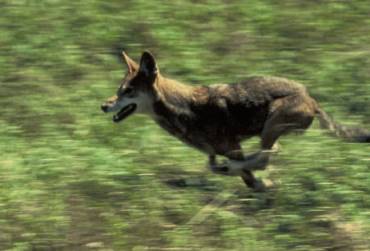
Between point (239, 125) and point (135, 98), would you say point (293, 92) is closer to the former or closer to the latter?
point (239, 125)

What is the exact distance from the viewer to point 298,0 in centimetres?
1067

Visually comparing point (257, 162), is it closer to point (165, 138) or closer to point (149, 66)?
point (165, 138)

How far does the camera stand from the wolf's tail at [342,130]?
7742mm

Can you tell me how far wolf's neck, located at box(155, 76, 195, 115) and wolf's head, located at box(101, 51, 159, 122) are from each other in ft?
0.26

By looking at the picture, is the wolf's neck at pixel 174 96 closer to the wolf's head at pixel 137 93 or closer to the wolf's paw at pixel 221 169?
the wolf's head at pixel 137 93

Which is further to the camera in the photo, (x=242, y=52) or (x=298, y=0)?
(x=298, y=0)

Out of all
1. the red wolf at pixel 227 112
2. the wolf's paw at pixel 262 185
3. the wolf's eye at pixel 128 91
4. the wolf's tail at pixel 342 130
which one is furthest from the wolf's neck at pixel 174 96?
the wolf's tail at pixel 342 130

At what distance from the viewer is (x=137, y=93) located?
8031mm

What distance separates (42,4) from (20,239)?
176 inches

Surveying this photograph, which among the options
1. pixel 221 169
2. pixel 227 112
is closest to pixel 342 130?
→ pixel 227 112

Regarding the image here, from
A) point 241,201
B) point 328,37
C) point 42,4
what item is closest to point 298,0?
point 328,37

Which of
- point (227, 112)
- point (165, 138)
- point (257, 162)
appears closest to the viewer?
point (257, 162)

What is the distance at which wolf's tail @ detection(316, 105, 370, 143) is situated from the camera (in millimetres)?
7742

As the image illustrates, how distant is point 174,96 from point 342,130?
1.45m
